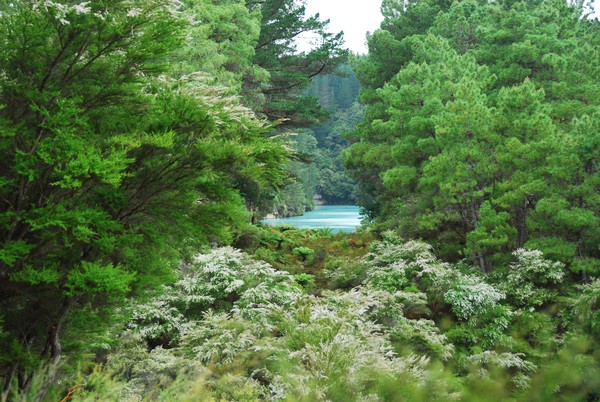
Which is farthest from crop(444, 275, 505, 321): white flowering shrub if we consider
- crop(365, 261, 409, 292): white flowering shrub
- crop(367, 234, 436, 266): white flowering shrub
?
crop(367, 234, 436, 266): white flowering shrub

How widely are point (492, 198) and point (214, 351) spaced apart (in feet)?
27.1

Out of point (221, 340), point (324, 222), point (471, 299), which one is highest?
point (221, 340)

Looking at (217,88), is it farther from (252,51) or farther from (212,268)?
(252,51)

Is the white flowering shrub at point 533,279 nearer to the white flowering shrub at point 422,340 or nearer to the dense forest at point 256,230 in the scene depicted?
the dense forest at point 256,230

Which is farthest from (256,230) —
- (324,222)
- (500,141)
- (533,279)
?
(324,222)

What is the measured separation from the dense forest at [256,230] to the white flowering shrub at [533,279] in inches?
2.3

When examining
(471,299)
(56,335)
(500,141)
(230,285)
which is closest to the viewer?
(56,335)

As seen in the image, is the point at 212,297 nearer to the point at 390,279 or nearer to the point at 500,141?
the point at 390,279

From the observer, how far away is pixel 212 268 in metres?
11.1

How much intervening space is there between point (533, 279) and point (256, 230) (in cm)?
928

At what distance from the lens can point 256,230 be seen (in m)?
18.0

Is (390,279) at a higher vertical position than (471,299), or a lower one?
higher

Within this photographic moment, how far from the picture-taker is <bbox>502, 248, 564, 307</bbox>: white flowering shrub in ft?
36.5

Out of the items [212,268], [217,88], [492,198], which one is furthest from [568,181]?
[217,88]
